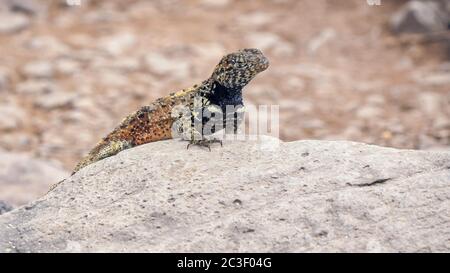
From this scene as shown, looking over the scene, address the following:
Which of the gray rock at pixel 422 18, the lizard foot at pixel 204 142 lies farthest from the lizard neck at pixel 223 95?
the gray rock at pixel 422 18

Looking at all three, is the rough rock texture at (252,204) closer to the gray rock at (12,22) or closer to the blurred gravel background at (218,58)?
the blurred gravel background at (218,58)

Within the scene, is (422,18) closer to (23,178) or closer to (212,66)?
(212,66)

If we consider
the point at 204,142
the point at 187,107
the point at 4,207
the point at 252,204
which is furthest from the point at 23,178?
the point at 252,204

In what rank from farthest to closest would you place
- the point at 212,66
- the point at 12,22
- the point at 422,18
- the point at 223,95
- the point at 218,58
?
the point at 12,22, the point at 422,18, the point at 218,58, the point at 212,66, the point at 223,95

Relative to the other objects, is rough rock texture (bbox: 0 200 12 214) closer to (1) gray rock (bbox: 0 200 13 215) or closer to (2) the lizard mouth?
(1) gray rock (bbox: 0 200 13 215)
